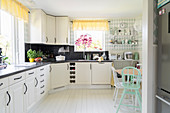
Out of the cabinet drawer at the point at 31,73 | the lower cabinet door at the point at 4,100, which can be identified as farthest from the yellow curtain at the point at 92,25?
the lower cabinet door at the point at 4,100

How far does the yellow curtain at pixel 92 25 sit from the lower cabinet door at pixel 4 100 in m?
3.15

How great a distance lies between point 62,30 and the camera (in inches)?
157

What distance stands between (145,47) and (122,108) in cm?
173

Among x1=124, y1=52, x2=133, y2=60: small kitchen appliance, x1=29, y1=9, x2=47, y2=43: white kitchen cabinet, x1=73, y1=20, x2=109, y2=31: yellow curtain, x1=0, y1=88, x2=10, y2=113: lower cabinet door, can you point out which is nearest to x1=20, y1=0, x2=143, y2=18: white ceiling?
x1=29, y1=9, x2=47, y2=43: white kitchen cabinet

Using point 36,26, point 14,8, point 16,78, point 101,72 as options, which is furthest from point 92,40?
point 16,78

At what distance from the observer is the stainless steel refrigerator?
3.66 ft

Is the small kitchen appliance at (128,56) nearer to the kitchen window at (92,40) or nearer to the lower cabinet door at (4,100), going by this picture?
the kitchen window at (92,40)

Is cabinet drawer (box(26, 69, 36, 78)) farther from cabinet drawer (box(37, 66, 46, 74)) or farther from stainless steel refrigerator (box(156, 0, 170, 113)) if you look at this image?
stainless steel refrigerator (box(156, 0, 170, 113))

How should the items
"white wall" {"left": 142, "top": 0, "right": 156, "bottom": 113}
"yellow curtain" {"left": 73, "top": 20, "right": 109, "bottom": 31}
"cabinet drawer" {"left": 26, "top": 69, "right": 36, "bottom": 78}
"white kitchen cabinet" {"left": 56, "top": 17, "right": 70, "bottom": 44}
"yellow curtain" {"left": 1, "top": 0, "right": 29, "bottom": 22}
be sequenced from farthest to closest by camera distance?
"yellow curtain" {"left": 73, "top": 20, "right": 109, "bottom": 31}
"white kitchen cabinet" {"left": 56, "top": 17, "right": 70, "bottom": 44}
"yellow curtain" {"left": 1, "top": 0, "right": 29, "bottom": 22}
"cabinet drawer" {"left": 26, "top": 69, "right": 36, "bottom": 78}
"white wall" {"left": 142, "top": 0, "right": 156, "bottom": 113}

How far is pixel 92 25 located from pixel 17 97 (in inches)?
130

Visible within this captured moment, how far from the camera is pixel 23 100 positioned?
6.73ft

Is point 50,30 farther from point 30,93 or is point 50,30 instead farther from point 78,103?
point 78,103

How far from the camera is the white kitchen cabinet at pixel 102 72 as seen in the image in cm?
388

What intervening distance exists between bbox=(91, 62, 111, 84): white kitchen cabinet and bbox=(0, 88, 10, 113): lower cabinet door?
8.63ft
